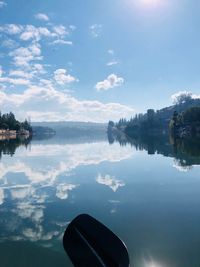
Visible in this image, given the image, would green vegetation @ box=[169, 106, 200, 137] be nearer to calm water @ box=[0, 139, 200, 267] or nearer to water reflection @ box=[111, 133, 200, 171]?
water reflection @ box=[111, 133, 200, 171]

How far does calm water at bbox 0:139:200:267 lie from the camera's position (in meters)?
9.16

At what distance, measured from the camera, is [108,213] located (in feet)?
45.0

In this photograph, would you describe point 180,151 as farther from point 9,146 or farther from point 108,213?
point 9,146

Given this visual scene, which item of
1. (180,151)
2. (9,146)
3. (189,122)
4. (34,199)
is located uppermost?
(189,122)

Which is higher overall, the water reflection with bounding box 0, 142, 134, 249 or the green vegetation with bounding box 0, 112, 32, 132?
the green vegetation with bounding box 0, 112, 32, 132

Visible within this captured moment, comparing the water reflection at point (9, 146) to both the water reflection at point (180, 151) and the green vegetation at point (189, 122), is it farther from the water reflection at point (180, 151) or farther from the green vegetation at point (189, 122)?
the green vegetation at point (189, 122)

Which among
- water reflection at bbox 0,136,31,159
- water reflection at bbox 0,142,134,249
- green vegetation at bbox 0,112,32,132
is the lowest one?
water reflection at bbox 0,136,31,159

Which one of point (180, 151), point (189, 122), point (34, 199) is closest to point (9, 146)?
point (180, 151)

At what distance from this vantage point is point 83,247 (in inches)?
305

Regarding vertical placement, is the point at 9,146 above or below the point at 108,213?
below

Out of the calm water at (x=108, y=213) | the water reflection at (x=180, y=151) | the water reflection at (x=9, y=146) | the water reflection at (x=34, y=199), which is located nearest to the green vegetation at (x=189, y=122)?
the water reflection at (x=180, y=151)

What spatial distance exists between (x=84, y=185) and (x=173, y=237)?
36.6ft

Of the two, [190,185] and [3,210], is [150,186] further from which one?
[3,210]

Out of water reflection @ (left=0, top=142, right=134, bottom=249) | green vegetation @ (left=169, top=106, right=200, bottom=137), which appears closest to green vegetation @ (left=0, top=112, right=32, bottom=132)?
green vegetation @ (left=169, top=106, right=200, bottom=137)
